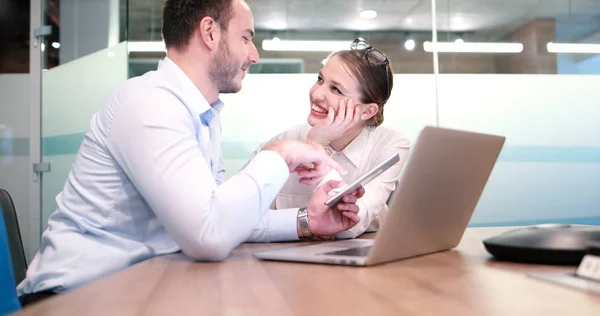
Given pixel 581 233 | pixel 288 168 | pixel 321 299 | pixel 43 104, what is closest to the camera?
pixel 321 299

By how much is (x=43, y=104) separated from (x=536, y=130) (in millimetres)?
4031

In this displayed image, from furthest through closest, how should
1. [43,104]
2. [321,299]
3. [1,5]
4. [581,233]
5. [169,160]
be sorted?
1. [1,5]
2. [43,104]
3. [169,160]
4. [581,233]
5. [321,299]

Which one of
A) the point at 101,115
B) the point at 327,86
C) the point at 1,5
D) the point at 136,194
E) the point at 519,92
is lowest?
the point at 136,194

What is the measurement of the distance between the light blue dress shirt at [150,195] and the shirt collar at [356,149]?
28.5 inches

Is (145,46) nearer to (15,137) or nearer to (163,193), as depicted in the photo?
(15,137)

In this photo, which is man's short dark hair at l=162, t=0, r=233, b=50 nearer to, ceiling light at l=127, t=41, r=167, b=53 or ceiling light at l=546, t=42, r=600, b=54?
ceiling light at l=127, t=41, r=167, b=53

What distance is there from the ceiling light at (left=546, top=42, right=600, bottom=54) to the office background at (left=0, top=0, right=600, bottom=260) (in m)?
0.01

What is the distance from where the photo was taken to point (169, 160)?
3.71 ft

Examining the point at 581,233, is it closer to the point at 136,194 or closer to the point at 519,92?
the point at 136,194

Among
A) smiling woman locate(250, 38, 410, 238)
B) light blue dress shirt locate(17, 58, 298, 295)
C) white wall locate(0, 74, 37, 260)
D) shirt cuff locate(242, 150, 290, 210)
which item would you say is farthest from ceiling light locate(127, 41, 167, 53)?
shirt cuff locate(242, 150, 290, 210)

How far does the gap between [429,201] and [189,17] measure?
40.5 inches

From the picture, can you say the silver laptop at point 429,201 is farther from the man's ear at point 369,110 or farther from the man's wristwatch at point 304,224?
the man's ear at point 369,110

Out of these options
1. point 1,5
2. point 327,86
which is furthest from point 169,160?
point 1,5

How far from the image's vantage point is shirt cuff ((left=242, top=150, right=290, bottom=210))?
113 centimetres
